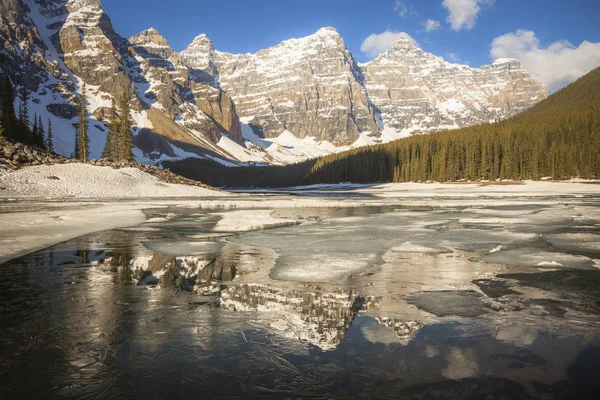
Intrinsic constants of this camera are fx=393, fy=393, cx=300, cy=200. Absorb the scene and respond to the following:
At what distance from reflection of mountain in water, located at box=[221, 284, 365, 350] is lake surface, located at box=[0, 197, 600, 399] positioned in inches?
1.4

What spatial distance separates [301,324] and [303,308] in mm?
744

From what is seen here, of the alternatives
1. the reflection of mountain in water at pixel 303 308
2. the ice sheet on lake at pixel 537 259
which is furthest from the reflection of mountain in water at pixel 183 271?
the ice sheet on lake at pixel 537 259

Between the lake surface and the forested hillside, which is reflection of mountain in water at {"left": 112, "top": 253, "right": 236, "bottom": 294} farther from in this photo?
the forested hillside

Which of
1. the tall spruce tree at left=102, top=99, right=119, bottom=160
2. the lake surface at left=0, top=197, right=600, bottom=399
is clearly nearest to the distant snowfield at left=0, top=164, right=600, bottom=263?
the lake surface at left=0, top=197, right=600, bottom=399

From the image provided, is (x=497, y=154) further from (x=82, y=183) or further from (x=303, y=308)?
(x=303, y=308)

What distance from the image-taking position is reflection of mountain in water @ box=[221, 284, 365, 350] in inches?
223

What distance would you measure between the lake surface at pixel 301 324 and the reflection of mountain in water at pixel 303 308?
0.04m

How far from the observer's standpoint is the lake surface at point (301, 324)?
4223 mm

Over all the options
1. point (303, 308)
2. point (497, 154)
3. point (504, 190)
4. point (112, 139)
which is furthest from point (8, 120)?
point (497, 154)

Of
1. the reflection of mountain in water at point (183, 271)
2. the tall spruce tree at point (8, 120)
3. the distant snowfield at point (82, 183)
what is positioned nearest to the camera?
the reflection of mountain in water at point (183, 271)

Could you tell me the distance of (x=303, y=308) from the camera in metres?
6.72

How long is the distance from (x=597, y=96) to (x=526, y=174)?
258 feet

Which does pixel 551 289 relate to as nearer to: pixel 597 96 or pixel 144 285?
pixel 144 285

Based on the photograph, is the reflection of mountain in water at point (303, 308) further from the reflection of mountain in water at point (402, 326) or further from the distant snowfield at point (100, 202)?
the distant snowfield at point (100, 202)
